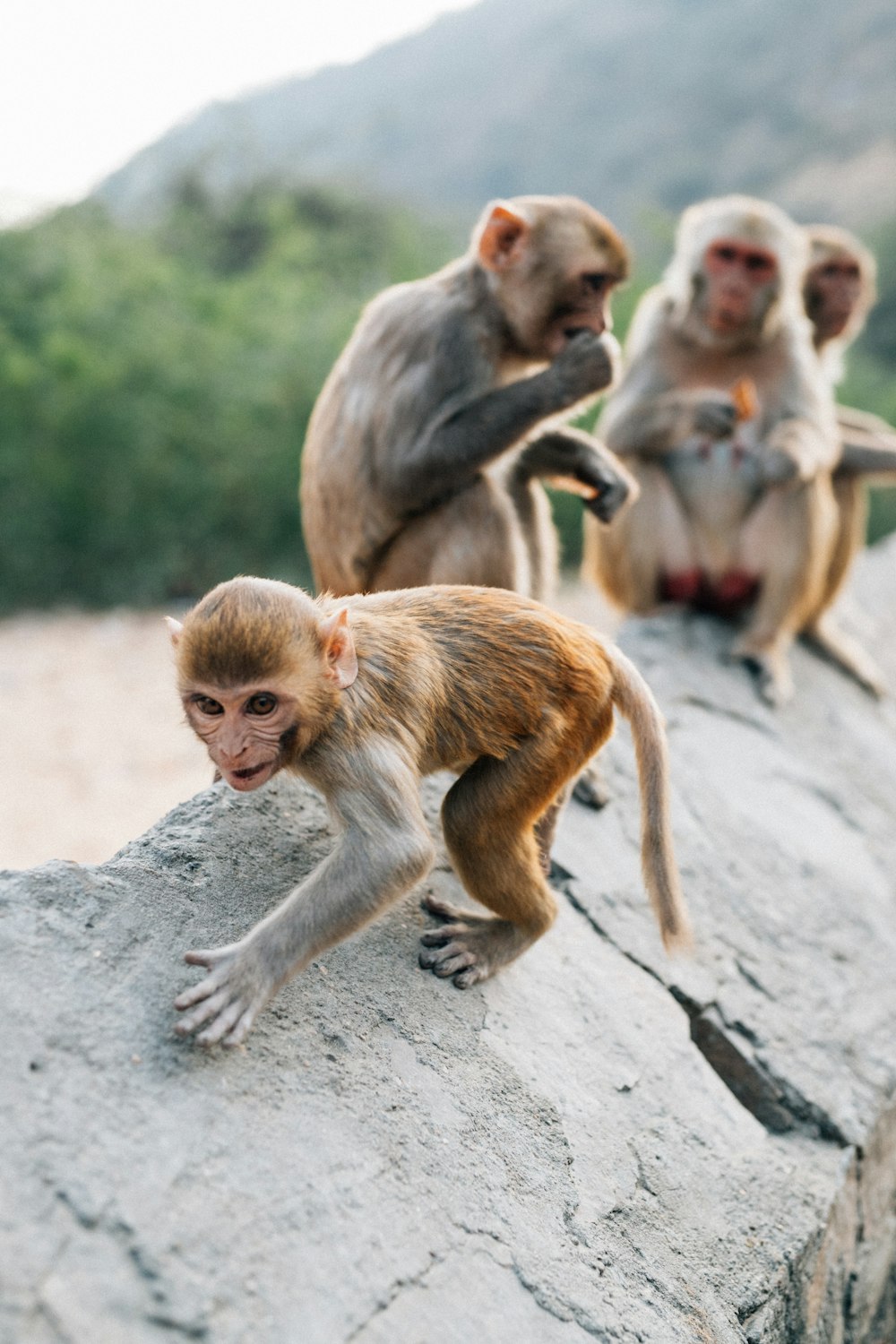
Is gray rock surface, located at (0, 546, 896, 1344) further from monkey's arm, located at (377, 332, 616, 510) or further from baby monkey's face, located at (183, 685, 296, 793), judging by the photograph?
monkey's arm, located at (377, 332, 616, 510)

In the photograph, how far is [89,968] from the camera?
98.7 inches

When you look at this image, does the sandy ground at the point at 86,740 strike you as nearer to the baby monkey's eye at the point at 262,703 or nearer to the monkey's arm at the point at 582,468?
the monkey's arm at the point at 582,468

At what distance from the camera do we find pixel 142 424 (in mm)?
13117

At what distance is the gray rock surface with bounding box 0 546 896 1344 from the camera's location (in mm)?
2133

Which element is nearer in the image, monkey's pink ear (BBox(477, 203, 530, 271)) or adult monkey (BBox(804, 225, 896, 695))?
monkey's pink ear (BBox(477, 203, 530, 271))

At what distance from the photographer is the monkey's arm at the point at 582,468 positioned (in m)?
4.56

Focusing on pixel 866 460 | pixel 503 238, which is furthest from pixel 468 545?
pixel 866 460

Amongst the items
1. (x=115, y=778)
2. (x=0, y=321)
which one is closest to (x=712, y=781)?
(x=115, y=778)

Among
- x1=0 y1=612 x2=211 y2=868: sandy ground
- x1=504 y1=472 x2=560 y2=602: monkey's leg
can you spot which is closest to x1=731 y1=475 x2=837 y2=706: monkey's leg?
x1=504 y1=472 x2=560 y2=602: monkey's leg

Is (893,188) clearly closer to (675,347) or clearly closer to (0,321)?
(0,321)

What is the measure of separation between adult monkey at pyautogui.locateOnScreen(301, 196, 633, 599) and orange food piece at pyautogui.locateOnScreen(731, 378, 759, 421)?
50.9 inches

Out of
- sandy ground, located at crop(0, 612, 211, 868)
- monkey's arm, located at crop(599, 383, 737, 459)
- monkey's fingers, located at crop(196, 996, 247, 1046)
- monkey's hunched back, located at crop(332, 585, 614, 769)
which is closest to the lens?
monkey's fingers, located at crop(196, 996, 247, 1046)

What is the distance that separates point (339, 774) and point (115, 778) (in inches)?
272

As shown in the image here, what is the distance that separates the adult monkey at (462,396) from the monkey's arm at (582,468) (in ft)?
0.05
